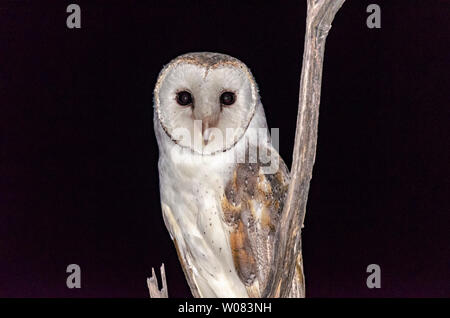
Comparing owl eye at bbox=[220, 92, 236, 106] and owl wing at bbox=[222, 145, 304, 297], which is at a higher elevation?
owl eye at bbox=[220, 92, 236, 106]

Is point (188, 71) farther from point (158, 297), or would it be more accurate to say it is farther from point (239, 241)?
point (158, 297)

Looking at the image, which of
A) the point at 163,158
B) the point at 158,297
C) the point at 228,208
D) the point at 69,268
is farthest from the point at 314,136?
the point at 69,268

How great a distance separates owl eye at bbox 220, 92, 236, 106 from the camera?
6.44 feet

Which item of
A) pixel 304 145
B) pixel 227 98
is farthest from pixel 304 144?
pixel 227 98

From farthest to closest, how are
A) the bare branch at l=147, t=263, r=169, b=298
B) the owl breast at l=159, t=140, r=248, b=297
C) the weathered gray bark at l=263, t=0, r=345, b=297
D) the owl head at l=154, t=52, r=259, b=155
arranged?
the bare branch at l=147, t=263, r=169, b=298
the owl breast at l=159, t=140, r=248, b=297
the owl head at l=154, t=52, r=259, b=155
the weathered gray bark at l=263, t=0, r=345, b=297

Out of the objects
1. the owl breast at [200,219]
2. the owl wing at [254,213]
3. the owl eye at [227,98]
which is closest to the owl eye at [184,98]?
the owl eye at [227,98]

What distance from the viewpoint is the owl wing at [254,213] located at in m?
2.17

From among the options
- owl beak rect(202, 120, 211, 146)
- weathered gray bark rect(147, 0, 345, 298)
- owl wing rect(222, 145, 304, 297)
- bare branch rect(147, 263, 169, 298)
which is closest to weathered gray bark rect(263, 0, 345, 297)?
weathered gray bark rect(147, 0, 345, 298)

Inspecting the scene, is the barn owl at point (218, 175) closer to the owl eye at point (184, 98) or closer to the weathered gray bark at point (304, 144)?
the owl eye at point (184, 98)

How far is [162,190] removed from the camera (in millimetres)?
2334

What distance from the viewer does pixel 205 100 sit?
1909 millimetres

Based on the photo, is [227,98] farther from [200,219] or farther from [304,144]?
[200,219]

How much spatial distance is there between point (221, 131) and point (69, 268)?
1.17 metres

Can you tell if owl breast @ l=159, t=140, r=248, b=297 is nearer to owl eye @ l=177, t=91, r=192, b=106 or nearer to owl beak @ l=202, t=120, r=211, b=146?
owl beak @ l=202, t=120, r=211, b=146
